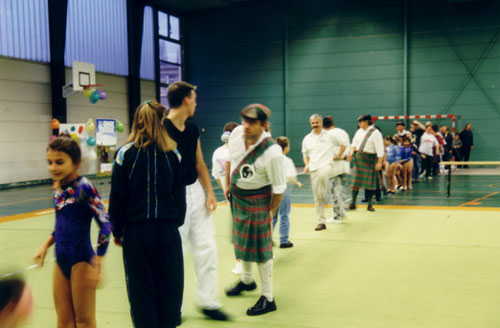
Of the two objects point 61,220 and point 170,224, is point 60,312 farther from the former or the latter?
point 170,224

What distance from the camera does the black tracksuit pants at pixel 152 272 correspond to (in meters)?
2.70

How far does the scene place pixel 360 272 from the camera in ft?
17.1

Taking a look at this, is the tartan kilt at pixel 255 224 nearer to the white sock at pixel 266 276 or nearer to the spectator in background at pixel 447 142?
the white sock at pixel 266 276

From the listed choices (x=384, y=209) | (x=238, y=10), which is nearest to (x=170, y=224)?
(x=384, y=209)

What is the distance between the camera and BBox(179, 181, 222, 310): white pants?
3.85 m

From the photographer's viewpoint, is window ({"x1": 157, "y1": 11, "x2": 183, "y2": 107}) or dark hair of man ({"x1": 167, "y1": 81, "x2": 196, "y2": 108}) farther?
window ({"x1": 157, "y1": 11, "x2": 183, "y2": 107})

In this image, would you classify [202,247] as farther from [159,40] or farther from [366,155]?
[159,40]

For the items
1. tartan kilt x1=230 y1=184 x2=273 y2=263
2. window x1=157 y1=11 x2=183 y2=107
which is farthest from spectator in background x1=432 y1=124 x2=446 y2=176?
tartan kilt x1=230 y1=184 x2=273 y2=263

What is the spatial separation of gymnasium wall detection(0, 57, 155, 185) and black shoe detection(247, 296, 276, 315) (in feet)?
42.8

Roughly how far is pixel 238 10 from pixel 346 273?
19288mm

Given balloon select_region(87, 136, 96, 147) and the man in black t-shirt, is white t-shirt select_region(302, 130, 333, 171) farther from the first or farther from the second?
balloon select_region(87, 136, 96, 147)

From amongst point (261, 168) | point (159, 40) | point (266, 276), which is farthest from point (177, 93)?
point (159, 40)

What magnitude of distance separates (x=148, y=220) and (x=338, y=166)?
19.0ft

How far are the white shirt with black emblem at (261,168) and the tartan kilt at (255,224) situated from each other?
77 millimetres
